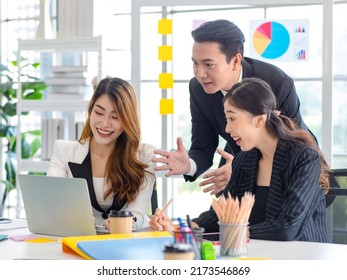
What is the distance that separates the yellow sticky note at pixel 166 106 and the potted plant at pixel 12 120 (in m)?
1.15

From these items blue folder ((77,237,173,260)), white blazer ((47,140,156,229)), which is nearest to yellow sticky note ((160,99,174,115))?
white blazer ((47,140,156,229))

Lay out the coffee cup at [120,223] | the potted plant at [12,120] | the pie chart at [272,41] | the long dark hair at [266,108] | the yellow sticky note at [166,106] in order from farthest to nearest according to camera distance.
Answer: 1. the potted plant at [12,120]
2. the yellow sticky note at [166,106]
3. the pie chart at [272,41]
4. the long dark hair at [266,108]
5. the coffee cup at [120,223]

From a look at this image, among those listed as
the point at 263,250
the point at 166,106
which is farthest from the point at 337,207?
the point at 166,106

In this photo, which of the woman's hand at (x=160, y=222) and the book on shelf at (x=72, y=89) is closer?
the woman's hand at (x=160, y=222)

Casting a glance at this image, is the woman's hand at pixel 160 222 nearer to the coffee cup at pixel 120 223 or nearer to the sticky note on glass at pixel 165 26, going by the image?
the coffee cup at pixel 120 223

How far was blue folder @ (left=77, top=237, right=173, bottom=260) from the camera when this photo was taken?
1.75 m

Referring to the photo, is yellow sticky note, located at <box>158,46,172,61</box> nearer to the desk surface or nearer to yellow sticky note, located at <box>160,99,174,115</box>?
yellow sticky note, located at <box>160,99,174,115</box>

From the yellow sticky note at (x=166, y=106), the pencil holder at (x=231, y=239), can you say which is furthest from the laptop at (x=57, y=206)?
the yellow sticky note at (x=166, y=106)

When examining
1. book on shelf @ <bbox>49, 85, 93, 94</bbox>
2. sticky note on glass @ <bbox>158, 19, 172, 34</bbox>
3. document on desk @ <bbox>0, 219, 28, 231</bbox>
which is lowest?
document on desk @ <bbox>0, 219, 28, 231</bbox>

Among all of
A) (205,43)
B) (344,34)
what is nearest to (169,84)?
(344,34)

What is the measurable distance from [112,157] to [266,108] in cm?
75

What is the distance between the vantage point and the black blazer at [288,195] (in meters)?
2.26

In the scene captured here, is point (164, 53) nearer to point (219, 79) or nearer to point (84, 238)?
point (219, 79)

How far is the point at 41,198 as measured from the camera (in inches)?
92.0
